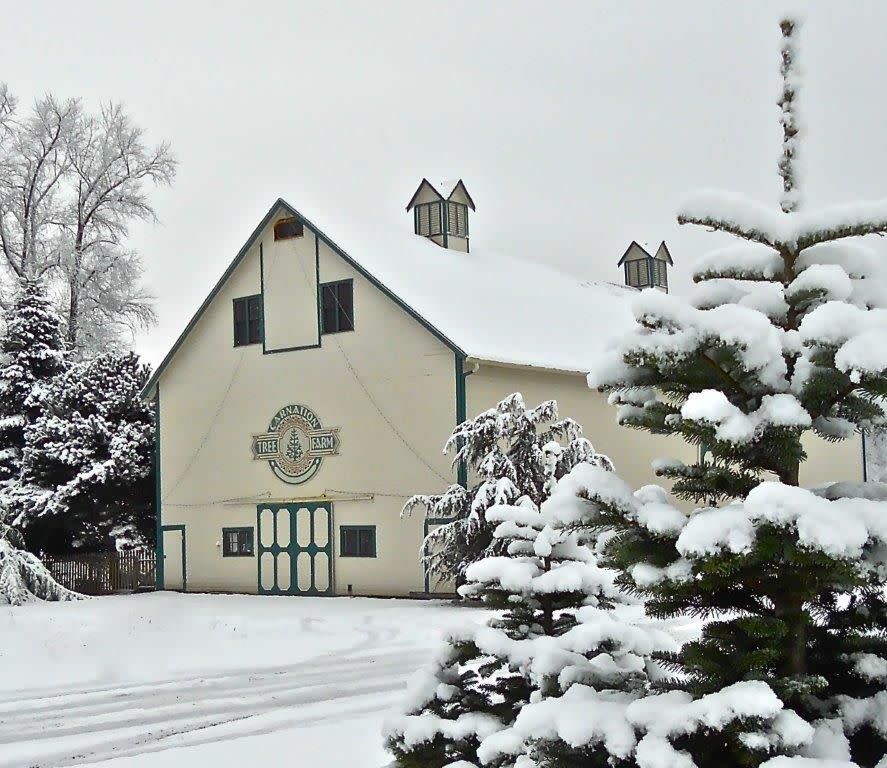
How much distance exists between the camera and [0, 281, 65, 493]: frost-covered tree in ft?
115

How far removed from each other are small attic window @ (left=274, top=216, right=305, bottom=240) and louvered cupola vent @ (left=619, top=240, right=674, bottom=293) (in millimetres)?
16271

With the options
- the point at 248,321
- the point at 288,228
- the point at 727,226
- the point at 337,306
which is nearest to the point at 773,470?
the point at 727,226

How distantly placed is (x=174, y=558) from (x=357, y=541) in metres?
6.12

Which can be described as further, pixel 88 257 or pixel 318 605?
pixel 88 257

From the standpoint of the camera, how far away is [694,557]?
4410 millimetres

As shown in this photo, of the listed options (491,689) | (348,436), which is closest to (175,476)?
(348,436)

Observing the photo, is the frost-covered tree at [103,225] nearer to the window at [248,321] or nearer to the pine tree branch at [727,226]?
the window at [248,321]

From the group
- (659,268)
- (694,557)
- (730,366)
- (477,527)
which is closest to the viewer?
(694,557)

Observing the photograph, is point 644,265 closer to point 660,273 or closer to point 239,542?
point 660,273

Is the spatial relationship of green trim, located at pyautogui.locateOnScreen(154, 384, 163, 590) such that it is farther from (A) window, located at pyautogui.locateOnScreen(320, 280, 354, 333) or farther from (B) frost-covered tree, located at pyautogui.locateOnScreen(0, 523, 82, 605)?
(A) window, located at pyautogui.locateOnScreen(320, 280, 354, 333)

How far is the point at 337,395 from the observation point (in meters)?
29.0

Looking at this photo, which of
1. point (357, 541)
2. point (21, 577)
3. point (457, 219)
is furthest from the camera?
point (457, 219)

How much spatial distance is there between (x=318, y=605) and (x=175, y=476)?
26.2 ft

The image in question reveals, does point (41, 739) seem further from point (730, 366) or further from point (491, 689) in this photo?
point (730, 366)
